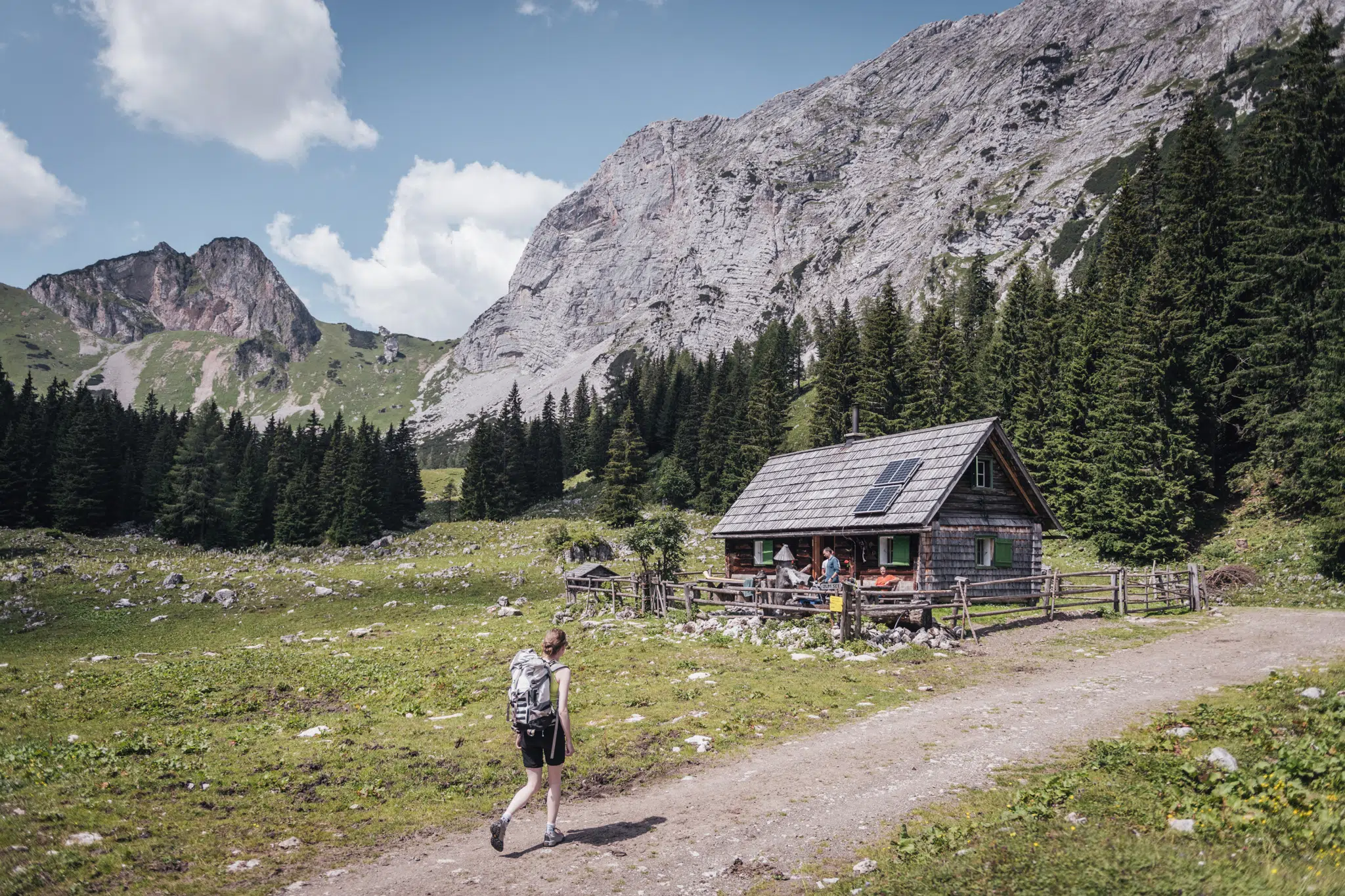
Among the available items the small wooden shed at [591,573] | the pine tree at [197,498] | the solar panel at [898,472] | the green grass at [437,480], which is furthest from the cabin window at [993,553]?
the green grass at [437,480]

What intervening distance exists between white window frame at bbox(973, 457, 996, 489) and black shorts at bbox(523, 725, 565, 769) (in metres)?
25.5

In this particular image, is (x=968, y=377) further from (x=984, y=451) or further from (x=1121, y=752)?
(x=1121, y=752)

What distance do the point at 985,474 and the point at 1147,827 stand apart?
24967 mm

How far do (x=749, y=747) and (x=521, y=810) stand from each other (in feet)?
13.7

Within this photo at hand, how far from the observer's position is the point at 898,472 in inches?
→ 1182

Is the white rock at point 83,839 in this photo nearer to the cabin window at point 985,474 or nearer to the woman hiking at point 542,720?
the woman hiking at point 542,720

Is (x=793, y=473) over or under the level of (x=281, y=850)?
over

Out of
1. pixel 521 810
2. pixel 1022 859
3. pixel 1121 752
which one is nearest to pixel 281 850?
pixel 521 810

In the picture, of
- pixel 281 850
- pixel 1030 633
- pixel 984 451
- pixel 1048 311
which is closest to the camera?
pixel 281 850

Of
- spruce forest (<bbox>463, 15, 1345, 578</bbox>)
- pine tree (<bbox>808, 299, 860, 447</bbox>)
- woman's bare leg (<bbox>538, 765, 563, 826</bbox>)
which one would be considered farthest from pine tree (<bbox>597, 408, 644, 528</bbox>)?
woman's bare leg (<bbox>538, 765, 563, 826</bbox>)

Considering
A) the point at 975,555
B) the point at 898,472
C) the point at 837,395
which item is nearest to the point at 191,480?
the point at 837,395

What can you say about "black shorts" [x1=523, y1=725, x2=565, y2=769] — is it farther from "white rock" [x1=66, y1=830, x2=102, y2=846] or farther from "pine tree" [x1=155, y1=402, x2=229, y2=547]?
"pine tree" [x1=155, y1=402, x2=229, y2=547]

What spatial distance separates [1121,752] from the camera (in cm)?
967

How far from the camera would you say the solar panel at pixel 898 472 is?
29.5 m
